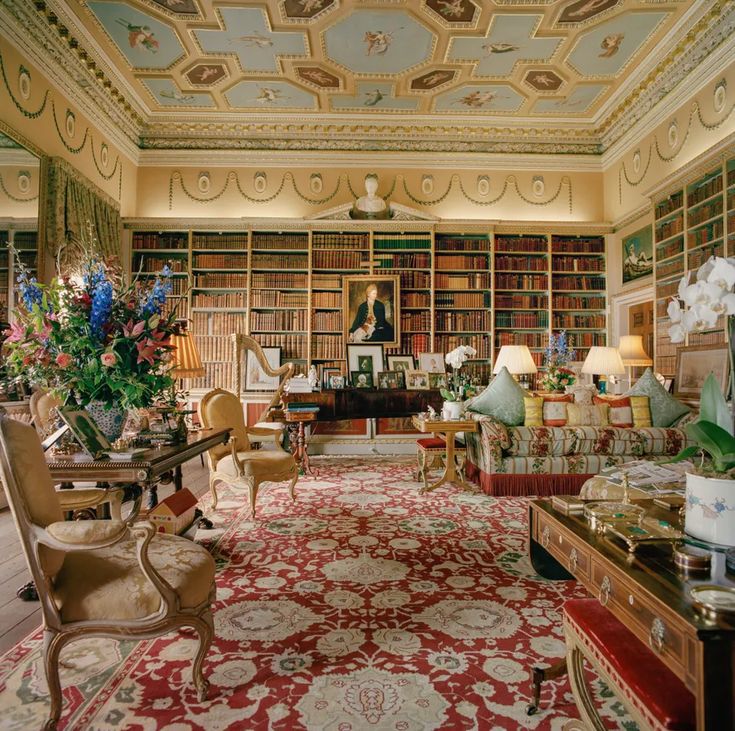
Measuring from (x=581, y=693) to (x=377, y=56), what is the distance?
6.25 metres

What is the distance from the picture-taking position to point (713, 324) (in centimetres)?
123


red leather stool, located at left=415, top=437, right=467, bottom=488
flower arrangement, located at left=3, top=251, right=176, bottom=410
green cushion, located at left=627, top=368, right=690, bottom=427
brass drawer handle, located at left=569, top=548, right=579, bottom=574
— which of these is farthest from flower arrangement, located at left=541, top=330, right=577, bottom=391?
flower arrangement, located at left=3, top=251, right=176, bottom=410

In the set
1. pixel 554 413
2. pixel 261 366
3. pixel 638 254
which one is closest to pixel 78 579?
pixel 554 413

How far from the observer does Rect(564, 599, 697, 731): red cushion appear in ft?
3.33

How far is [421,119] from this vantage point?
7.00 m

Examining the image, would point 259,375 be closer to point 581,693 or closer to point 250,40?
point 250,40

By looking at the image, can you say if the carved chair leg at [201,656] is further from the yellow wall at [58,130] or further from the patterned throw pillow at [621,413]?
the yellow wall at [58,130]

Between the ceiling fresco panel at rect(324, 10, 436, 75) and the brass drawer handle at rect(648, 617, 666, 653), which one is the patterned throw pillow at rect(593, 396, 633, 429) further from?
the ceiling fresco panel at rect(324, 10, 436, 75)

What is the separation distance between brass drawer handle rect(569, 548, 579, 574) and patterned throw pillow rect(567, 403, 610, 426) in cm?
334

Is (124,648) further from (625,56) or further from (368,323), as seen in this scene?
(625,56)

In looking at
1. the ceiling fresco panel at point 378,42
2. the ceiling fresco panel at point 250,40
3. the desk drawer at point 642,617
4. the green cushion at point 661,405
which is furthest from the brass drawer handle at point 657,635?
the ceiling fresco panel at point 250,40

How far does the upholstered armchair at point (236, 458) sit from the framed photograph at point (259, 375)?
279cm

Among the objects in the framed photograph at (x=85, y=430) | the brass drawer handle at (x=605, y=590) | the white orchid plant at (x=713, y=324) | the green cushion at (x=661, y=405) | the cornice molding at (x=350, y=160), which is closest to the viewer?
the white orchid plant at (x=713, y=324)

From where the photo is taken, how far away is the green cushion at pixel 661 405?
485 centimetres
